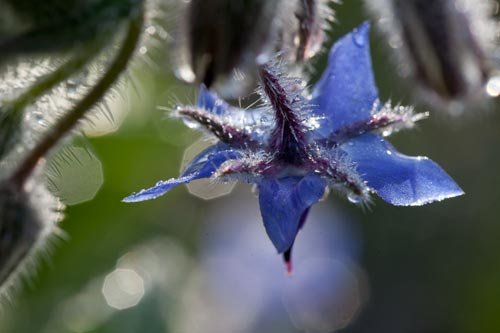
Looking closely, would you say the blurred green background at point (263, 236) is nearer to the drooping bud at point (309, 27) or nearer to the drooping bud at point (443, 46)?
the drooping bud at point (443, 46)

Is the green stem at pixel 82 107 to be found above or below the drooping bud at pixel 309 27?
below

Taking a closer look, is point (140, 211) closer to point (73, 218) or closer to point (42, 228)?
point (73, 218)

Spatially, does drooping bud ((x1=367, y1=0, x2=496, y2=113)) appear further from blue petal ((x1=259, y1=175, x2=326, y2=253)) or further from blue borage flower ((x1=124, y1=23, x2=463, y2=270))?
blue petal ((x1=259, y1=175, x2=326, y2=253))

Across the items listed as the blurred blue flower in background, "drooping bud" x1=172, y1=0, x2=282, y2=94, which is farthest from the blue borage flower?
the blurred blue flower in background

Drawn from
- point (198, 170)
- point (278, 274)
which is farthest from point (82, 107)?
point (278, 274)

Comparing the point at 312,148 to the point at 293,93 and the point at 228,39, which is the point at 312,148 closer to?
the point at 293,93

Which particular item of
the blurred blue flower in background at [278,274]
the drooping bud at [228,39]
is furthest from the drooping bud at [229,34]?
the blurred blue flower in background at [278,274]

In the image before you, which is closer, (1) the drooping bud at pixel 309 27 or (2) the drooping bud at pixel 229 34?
(2) the drooping bud at pixel 229 34

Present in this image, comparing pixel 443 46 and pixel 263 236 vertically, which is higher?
pixel 443 46
